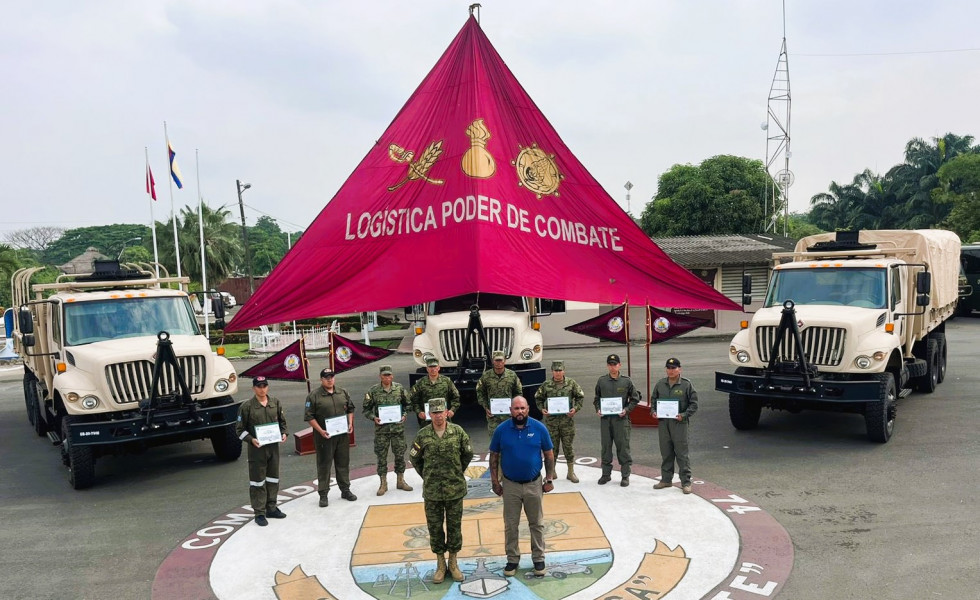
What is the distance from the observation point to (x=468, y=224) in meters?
11.1

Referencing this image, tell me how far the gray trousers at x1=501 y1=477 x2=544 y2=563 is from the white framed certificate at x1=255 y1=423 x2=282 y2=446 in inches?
125

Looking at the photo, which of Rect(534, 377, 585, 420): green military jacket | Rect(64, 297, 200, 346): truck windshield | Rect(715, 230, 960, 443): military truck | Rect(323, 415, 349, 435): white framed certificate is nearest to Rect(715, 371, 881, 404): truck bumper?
Rect(715, 230, 960, 443): military truck

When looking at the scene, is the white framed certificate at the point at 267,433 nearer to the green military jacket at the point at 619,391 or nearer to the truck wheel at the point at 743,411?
the green military jacket at the point at 619,391

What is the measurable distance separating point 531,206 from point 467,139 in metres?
1.51

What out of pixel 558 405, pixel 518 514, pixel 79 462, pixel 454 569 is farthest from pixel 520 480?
pixel 79 462

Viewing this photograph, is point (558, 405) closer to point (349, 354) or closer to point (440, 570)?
point (440, 570)

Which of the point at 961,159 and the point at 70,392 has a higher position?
the point at 961,159

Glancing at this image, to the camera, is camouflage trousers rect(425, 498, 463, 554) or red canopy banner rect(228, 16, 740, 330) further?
red canopy banner rect(228, 16, 740, 330)

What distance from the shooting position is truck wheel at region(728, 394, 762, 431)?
39.1 ft

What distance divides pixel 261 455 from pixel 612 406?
4.47 meters

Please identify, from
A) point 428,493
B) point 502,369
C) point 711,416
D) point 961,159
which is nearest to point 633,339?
point 711,416

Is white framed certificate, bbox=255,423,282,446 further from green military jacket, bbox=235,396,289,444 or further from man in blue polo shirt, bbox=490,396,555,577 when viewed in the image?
man in blue polo shirt, bbox=490,396,555,577

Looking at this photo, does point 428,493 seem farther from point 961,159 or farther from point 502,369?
point 961,159

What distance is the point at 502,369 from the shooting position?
1000 centimetres
